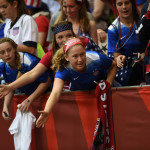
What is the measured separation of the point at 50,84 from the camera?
554 centimetres

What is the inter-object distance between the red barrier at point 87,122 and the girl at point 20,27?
2.51 feet

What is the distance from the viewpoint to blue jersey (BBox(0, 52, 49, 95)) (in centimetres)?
539

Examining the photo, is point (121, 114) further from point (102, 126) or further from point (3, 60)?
point (3, 60)

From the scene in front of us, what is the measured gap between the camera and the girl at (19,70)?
5.26 metres

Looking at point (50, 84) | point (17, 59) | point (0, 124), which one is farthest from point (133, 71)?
point (0, 124)

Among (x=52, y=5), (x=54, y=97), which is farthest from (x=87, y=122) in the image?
(x=52, y=5)

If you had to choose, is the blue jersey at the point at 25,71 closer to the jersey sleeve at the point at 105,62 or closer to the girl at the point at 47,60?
the girl at the point at 47,60

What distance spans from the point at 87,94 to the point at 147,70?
0.82 m

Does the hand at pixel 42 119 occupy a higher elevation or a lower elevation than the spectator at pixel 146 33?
lower

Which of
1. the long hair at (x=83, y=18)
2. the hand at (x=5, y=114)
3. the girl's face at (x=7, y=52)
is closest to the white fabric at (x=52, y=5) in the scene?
the long hair at (x=83, y=18)

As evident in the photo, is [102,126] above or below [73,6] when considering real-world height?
below

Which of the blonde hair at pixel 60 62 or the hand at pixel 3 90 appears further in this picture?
the hand at pixel 3 90

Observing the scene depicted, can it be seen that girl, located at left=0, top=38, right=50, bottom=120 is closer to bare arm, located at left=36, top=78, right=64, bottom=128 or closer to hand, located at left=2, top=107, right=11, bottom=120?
hand, located at left=2, top=107, right=11, bottom=120

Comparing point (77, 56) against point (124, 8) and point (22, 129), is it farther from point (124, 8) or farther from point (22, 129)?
point (22, 129)
